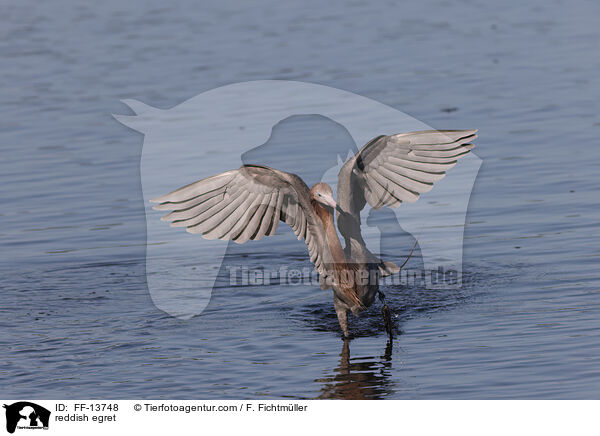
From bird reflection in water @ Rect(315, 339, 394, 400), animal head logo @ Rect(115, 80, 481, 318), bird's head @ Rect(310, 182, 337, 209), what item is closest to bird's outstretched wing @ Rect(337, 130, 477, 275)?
bird's head @ Rect(310, 182, 337, 209)

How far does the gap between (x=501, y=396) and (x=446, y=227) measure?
13.9ft

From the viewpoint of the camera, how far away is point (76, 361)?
8.31 meters

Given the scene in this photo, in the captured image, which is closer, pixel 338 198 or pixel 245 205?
pixel 338 198

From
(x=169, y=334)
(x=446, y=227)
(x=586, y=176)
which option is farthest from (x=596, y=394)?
(x=586, y=176)

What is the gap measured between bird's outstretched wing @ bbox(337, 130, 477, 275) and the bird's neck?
8cm

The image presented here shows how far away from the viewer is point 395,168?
8172 millimetres

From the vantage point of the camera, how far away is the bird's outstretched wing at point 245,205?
793 centimetres

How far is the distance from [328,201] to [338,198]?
1.15 feet

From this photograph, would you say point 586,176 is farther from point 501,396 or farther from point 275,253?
point 501,396
